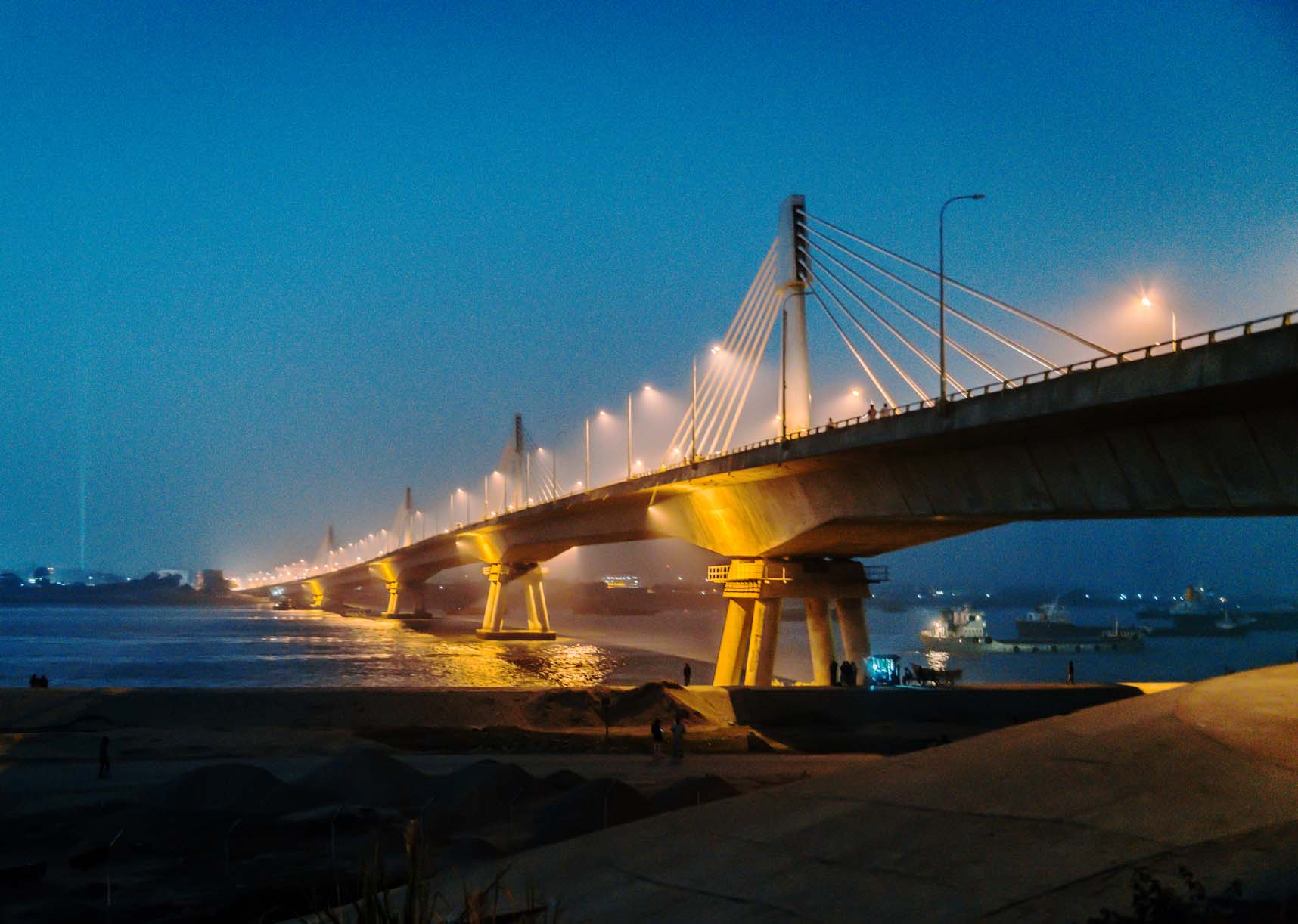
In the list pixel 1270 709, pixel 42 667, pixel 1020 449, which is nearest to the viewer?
pixel 1270 709

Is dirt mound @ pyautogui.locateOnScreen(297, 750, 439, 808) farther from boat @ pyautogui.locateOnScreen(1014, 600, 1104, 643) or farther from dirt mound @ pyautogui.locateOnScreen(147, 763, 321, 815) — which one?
boat @ pyautogui.locateOnScreen(1014, 600, 1104, 643)

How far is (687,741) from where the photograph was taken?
114 feet

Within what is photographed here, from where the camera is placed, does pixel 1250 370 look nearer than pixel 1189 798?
No

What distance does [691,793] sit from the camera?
2141 centimetres

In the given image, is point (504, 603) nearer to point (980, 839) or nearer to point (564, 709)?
point (564, 709)

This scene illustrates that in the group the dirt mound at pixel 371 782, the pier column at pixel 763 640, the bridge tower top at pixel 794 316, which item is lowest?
the dirt mound at pixel 371 782

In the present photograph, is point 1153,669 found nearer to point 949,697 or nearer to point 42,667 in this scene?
point 949,697

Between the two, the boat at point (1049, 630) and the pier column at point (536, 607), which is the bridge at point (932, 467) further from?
the boat at point (1049, 630)

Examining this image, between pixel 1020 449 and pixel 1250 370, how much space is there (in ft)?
28.7

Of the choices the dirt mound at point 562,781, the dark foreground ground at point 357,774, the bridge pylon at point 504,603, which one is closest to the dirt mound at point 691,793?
the dark foreground ground at point 357,774

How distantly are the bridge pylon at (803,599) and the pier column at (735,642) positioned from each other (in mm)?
44

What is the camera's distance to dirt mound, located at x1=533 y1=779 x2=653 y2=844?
63.4 ft

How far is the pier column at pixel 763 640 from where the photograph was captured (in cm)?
4828

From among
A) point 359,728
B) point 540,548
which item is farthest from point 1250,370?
point 540,548
